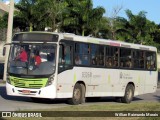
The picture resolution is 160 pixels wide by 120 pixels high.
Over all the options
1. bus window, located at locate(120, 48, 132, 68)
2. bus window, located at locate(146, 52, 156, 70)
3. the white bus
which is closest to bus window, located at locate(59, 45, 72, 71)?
the white bus

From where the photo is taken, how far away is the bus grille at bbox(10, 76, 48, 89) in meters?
18.1

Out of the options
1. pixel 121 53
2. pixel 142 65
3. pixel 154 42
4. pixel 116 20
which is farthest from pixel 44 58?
pixel 154 42

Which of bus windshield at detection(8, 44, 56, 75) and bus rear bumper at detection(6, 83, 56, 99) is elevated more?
bus windshield at detection(8, 44, 56, 75)

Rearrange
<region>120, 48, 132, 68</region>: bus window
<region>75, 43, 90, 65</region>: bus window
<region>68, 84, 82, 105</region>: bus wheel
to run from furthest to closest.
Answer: <region>120, 48, 132, 68</region>: bus window
<region>75, 43, 90, 65</region>: bus window
<region>68, 84, 82, 105</region>: bus wheel

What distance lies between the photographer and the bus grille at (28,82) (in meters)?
18.1

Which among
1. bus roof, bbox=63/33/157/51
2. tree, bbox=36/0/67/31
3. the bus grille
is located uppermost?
tree, bbox=36/0/67/31

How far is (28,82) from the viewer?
719 inches

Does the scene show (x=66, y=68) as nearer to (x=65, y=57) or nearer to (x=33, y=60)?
(x=65, y=57)

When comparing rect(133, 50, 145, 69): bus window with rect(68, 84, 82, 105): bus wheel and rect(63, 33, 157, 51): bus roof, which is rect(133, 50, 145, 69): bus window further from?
rect(68, 84, 82, 105): bus wheel

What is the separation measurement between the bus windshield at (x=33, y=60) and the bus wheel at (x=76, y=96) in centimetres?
156

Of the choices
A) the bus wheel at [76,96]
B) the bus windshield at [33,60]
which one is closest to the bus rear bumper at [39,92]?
the bus windshield at [33,60]

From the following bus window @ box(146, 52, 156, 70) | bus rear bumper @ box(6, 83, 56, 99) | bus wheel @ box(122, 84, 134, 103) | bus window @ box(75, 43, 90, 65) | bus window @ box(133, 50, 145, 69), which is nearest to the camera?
bus rear bumper @ box(6, 83, 56, 99)

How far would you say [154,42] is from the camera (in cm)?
7525

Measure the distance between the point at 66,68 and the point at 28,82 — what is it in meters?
1.51
